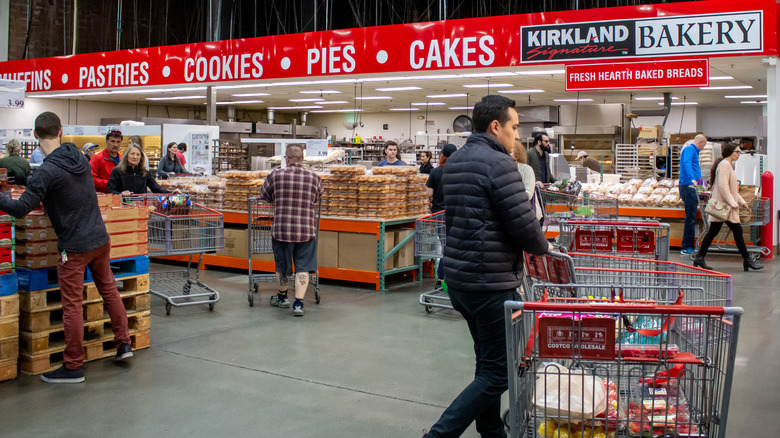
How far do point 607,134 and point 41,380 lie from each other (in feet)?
44.2

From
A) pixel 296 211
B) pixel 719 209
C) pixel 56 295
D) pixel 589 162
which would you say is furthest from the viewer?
pixel 589 162

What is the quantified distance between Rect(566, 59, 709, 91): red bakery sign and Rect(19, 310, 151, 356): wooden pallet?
23.3 ft

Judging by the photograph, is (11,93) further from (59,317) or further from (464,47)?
(59,317)

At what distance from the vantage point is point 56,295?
5.05 m

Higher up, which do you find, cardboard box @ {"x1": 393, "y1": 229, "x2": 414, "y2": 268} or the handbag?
the handbag

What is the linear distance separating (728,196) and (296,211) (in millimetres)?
5679

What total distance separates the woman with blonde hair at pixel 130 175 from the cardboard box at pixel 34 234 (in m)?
2.78

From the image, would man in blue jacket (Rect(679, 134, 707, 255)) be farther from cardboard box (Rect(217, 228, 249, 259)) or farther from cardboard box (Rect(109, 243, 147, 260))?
cardboard box (Rect(109, 243, 147, 260))

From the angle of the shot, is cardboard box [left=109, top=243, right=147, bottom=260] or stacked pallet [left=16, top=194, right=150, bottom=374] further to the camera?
cardboard box [left=109, top=243, right=147, bottom=260]

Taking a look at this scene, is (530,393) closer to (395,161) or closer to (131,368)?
(131,368)

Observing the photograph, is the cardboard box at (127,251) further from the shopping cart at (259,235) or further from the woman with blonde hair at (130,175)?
the woman with blonde hair at (130,175)

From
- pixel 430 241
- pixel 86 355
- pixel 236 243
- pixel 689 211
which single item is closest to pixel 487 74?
pixel 689 211

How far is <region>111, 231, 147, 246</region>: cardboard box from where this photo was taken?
521 centimetres
